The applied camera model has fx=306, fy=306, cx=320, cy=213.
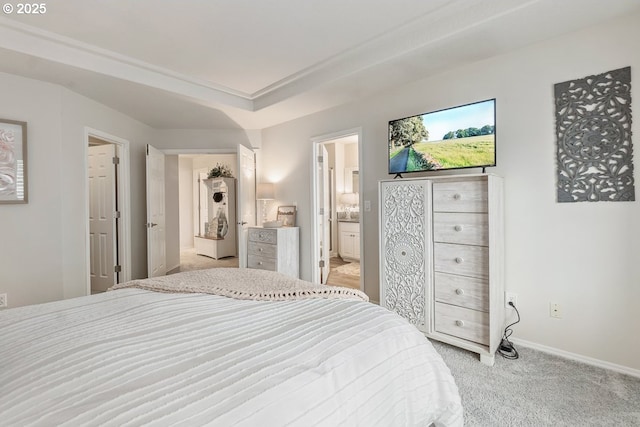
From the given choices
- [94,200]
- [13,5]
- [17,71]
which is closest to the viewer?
[13,5]

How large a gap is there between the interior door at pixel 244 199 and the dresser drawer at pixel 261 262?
0.09 meters

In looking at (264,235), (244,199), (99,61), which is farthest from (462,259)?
(99,61)

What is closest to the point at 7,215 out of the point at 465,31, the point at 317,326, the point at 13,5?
the point at 13,5

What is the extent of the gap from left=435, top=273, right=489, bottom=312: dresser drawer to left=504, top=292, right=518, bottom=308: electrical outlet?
1.44 feet

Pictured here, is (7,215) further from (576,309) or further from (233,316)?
(576,309)

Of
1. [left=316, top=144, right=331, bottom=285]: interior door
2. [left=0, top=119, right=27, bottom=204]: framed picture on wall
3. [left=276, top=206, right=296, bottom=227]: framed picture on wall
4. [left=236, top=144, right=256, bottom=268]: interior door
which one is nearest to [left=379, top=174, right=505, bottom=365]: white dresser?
[left=316, top=144, right=331, bottom=285]: interior door

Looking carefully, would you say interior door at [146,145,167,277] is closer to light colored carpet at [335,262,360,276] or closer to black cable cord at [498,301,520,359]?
light colored carpet at [335,262,360,276]

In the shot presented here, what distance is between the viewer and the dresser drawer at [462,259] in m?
2.23

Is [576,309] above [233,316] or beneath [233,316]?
beneath

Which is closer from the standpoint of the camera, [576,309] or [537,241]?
[576,309]

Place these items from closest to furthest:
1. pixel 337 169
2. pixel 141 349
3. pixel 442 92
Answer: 1. pixel 141 349
2. pixel 442 92
3. pixel 337 169

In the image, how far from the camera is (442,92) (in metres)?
2.84

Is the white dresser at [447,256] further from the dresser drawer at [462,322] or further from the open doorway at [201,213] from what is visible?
the open doorway at [201,213]

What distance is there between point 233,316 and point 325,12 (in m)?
2.13
